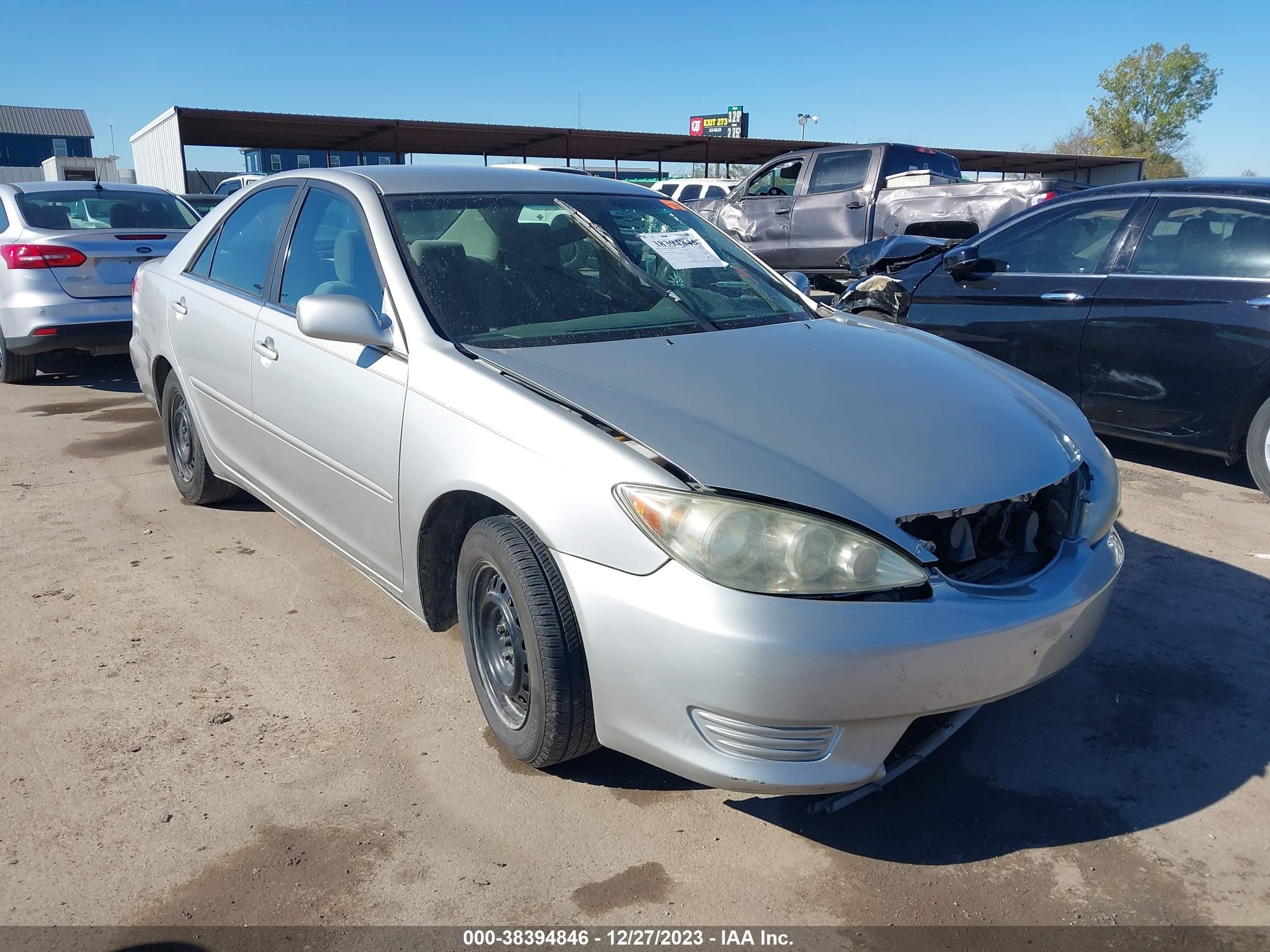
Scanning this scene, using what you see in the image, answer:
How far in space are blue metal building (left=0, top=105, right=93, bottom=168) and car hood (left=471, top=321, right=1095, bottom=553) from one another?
81.9 m

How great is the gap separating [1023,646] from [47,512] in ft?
15.2

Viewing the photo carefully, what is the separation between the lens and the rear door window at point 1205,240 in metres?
4.82

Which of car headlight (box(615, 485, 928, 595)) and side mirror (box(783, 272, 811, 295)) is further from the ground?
side mirror (box(783, 272, 811, 295))

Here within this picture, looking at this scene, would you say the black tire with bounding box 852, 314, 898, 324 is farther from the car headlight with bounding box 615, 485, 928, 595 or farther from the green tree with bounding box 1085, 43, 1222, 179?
the green tree with bounding box 1085, 43, 1222, 179

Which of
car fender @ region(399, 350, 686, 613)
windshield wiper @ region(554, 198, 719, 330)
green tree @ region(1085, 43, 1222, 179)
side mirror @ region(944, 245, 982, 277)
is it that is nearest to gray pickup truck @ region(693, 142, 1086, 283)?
side mirror @ region(944, 245, 982, 277)

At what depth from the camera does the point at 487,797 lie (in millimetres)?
2598

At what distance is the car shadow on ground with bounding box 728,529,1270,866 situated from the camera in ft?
8.06

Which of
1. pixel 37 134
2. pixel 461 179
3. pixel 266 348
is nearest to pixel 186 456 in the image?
pixel 266 348

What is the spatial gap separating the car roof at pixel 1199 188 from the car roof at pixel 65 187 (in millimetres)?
7592

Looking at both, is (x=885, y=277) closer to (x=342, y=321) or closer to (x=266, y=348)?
(x=266, y=348)

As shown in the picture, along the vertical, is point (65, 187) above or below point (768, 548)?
above

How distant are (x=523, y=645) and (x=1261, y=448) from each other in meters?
4.07

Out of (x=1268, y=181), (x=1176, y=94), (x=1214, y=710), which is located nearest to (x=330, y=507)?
(x=1214, y=710)

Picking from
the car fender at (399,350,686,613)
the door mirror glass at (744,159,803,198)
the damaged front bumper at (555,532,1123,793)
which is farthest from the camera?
the door mirror glass at (744,159,803,198)
